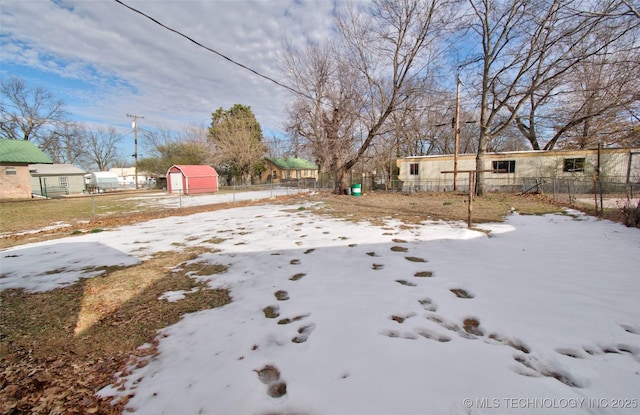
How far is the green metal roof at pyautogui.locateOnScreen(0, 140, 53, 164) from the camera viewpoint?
20.9 metres

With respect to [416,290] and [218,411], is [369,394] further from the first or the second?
[416,290]

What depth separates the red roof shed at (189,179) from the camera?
25.5 metres

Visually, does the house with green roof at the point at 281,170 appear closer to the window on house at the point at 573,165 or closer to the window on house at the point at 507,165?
the window on house at the point at 507,165

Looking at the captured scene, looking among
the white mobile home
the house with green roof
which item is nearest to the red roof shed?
the house with green roof

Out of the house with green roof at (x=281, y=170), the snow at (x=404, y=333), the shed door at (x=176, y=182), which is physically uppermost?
the house with green roof at (x=281, y=170)

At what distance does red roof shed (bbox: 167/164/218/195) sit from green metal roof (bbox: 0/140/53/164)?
991 centimetres

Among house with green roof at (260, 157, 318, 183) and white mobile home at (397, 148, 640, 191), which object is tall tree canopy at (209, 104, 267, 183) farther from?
white mobile home at (397, 148, 640, 191)

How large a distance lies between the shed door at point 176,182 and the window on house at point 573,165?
32.0 metres

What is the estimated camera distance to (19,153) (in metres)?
21.7

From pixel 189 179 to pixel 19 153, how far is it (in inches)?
512

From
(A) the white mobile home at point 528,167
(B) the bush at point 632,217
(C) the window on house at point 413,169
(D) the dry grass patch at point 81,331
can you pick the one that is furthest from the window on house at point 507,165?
(D) the dry grass patch at point 81,331

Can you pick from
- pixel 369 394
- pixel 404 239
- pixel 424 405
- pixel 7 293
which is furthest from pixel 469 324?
pixel 7 293

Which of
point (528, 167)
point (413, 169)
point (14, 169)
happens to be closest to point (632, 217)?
point (528, 167)

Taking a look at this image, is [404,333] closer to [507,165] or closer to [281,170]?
[507,165]
